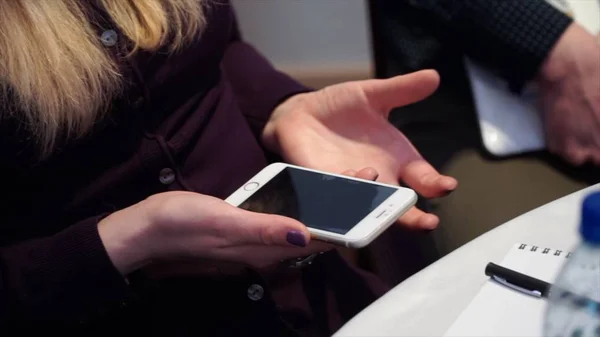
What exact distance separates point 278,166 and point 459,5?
1.08 feet

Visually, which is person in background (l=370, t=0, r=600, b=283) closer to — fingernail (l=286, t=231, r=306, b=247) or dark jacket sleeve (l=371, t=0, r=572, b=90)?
dark jacket sleeve (l=371, t=0, r=572, b=90)

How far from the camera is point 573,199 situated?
56 cm

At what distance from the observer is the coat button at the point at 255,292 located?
25.4 inches

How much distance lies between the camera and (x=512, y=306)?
449 millimetres

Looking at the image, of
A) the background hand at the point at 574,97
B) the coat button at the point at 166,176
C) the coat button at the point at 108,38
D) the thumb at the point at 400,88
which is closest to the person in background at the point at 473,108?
the background hand at the point at 574,97

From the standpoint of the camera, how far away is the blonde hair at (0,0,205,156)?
630mm

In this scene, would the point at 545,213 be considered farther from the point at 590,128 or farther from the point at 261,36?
the point at 261,36

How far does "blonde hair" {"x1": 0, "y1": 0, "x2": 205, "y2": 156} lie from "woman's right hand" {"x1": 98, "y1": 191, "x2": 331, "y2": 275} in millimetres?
92

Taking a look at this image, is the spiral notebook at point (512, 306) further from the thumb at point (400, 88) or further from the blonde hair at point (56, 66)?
the blonde hair at point (56, 66)

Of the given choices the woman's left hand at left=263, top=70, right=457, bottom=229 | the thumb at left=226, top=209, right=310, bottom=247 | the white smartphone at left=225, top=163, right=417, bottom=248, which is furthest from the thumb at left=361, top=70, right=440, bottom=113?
the thumb at left=226, top=209, right=310, bottom=247

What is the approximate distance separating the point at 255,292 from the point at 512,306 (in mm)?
256

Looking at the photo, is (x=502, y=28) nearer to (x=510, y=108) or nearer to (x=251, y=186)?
(x=510, y=108)

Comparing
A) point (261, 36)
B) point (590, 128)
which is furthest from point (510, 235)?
point (261, 36)

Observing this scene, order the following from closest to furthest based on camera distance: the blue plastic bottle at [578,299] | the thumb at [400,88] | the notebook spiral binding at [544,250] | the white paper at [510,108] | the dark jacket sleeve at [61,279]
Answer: the blue plastic bottle at [578,299]
the notebook spiral binding at [544,250]
the dark jacket sleeve at [61,279]
the thumb at [400,88]
the white paper at [510,108]
